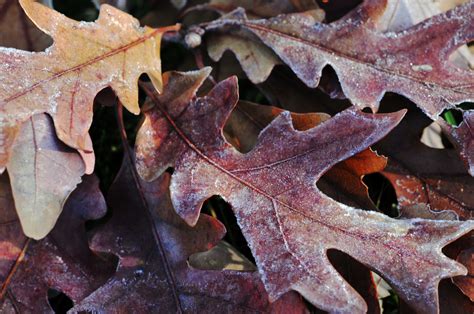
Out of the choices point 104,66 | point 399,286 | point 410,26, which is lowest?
point 399,286

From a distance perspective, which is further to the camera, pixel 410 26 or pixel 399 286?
pixel 410 26

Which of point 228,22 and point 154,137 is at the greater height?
point 228,22

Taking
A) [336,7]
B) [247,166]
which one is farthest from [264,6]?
[247,166]

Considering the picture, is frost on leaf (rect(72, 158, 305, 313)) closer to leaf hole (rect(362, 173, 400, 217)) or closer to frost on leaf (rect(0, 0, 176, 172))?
frost on leaf (rect(0, 0, 176, 172))

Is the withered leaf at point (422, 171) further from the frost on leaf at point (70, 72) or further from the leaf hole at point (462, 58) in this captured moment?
the frost on leaf at point (70, 72)

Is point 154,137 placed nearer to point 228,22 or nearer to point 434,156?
point 228,22

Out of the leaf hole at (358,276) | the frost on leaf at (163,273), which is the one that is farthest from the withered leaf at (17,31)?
the leaf hole at (358,276)

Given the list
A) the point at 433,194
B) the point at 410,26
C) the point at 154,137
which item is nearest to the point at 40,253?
the point at 154,137
